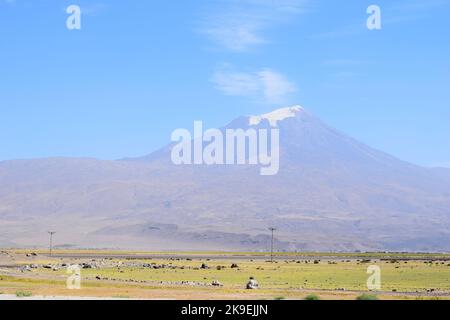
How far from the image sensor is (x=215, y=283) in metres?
69.8

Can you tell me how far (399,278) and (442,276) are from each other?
21.8 ft
